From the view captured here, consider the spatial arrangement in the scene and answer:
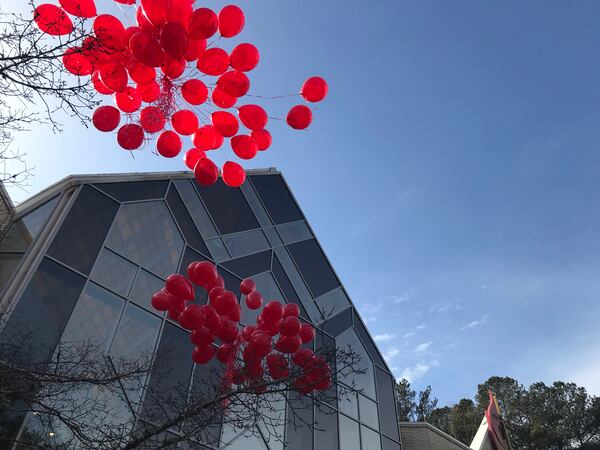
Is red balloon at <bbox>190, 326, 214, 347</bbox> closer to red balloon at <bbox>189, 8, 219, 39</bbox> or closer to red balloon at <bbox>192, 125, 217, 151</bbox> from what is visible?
red balloon at <bbox>192, 125, 217, 151</bbox>

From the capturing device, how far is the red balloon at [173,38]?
3.95 meters

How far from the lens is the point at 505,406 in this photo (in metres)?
45.0

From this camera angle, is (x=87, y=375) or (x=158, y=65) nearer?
(x=158, y=65)

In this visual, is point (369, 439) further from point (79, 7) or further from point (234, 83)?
point (79, 7)

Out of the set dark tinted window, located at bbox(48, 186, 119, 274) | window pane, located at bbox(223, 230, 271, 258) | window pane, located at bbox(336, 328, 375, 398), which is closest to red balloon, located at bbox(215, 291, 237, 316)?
dark tinted window, located at bbox(48, 186, 119, 274)

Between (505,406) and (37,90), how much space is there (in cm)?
5110

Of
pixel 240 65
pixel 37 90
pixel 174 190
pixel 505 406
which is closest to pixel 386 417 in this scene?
pixel 174 190

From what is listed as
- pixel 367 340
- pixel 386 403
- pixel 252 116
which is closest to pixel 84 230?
pixel 252 116

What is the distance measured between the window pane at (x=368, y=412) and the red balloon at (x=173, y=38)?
10027 millimetres

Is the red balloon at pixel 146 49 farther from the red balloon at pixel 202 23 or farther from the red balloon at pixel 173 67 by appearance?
the red balloon at pixel 202 23

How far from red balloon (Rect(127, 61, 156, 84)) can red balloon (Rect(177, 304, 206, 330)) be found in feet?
8.86

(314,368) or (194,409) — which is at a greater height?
(314,368)

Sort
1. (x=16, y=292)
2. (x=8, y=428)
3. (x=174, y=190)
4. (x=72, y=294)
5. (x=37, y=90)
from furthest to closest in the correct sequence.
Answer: (x=174, y=190), (x=72, y=294), (x=16, y=292), (x=8, y=428), (x=37, y=90)

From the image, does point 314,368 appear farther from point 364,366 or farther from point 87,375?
point 364,366
